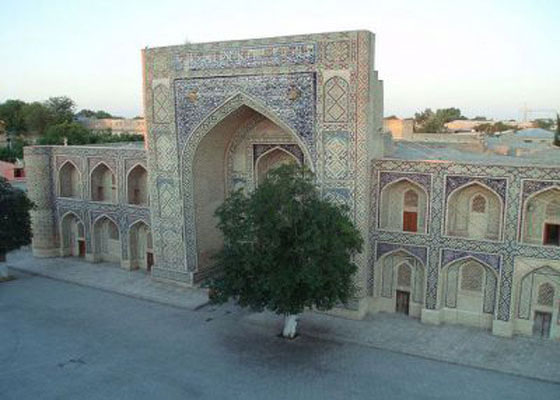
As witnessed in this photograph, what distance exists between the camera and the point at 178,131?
1385 cm

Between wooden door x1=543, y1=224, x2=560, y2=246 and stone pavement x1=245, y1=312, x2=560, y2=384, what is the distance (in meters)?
2.09

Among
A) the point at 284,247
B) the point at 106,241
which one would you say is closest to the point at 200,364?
the point at 284,247

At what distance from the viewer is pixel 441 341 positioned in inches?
434

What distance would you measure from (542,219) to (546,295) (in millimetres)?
1625

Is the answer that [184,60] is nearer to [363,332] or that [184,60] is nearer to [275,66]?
[275,66]

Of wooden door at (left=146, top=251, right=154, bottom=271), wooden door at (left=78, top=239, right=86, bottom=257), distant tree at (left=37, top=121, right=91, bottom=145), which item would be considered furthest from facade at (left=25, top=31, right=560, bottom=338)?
distant tree at (left=37, top=121, right=91, bottom=145)

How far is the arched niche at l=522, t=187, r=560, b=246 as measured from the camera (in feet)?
35.1

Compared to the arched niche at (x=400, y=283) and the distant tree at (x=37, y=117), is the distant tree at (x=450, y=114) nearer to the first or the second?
the distant tree at (x=37, y=117)

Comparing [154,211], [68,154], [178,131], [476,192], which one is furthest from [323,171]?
[68,154]

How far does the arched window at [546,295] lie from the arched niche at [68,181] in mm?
14046

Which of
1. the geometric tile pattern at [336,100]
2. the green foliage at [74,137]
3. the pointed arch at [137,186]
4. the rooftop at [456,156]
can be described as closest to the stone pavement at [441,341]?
the rooftop at [456,156]

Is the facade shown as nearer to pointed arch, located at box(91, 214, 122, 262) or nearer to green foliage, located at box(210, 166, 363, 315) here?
green foliage, located at box(210, 166, 363, 315)

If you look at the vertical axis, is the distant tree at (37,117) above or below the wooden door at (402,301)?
above

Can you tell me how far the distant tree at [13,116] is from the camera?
5325cm
